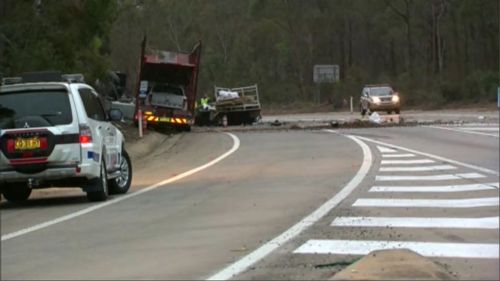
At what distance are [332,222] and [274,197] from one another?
2815 mm

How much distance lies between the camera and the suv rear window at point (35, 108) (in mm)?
12250

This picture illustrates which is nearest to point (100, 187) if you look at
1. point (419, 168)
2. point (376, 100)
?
point (419, 168)

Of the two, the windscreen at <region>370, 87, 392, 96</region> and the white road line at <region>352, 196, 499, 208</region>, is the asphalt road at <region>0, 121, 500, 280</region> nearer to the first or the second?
the white road line at <region>352, 196, 499, 208</region>

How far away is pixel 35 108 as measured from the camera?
12391 millimetres

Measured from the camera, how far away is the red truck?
113ft

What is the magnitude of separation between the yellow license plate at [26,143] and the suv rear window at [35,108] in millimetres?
217

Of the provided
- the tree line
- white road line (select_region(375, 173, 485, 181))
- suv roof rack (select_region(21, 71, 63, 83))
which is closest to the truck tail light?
suv roof rack (select_region(21, 71, 63, 83))

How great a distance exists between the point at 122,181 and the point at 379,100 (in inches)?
1204

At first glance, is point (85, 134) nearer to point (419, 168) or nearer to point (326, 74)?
point (419, 168)

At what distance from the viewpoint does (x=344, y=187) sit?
14.0 metres

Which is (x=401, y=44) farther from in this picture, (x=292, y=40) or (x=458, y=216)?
(x=458, y=216)

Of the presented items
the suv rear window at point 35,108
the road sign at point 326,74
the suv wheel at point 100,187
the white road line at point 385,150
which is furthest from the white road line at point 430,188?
the road sign at point 326,74

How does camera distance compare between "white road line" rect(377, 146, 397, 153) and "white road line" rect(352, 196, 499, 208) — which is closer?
"white road line" rect(352, 196, 499, 208)

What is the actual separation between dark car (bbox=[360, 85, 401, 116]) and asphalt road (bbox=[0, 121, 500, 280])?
22544 millimetres
